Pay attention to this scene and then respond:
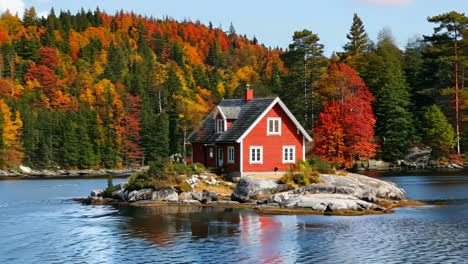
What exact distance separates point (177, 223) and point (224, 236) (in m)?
5.60

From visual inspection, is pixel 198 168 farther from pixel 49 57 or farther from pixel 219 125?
pixel 49 57

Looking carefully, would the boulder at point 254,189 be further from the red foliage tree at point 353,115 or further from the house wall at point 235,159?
the red foliage tree at point 353,115

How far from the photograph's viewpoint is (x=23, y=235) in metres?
37.8

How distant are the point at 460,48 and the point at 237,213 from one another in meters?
63.4

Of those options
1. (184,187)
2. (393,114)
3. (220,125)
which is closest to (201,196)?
(184,187)

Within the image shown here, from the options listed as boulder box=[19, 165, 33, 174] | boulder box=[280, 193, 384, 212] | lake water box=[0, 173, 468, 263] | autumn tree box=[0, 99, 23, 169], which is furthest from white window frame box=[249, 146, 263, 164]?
autumn tree box=[0, 99, 23, 169]

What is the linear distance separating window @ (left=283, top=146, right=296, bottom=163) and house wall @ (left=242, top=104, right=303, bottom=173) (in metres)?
0.26

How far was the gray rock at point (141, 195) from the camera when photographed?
52.3m

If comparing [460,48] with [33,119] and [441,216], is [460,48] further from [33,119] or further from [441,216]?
[33,119]

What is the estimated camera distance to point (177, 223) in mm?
40625

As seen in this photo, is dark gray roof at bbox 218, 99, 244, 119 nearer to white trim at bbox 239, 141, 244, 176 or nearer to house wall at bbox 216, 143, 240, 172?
house wall at bbox 216, 143, 240, 172

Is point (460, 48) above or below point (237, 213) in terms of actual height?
above

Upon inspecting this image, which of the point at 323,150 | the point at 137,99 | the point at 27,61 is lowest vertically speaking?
the point at 323,150

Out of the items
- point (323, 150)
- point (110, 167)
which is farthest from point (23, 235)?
point (110, 167)
